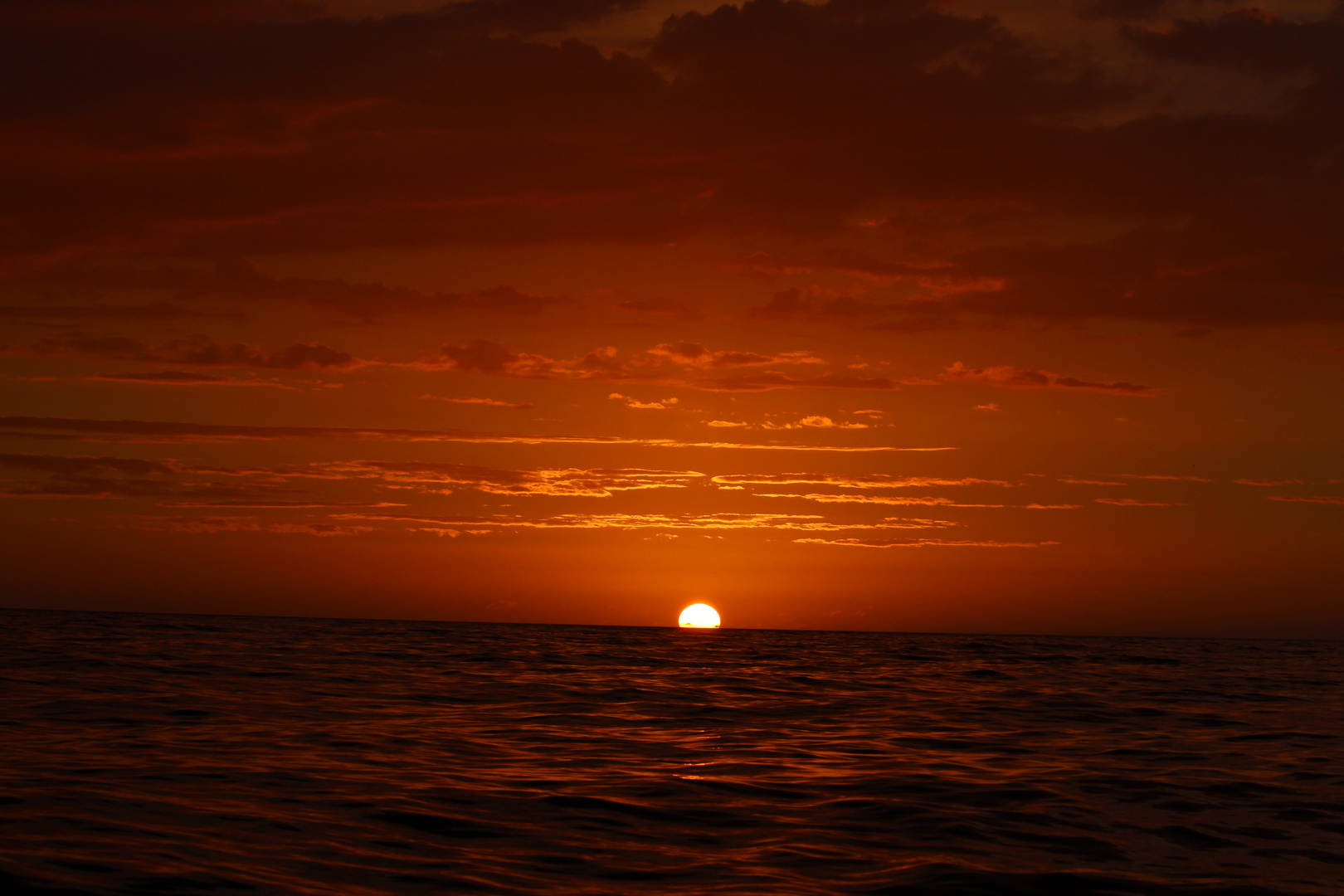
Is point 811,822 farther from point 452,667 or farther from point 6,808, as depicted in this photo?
point 452,667

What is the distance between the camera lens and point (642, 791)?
1384 centimetres

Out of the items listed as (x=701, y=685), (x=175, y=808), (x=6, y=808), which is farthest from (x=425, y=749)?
(x=701, y=685)

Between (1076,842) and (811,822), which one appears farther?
(811,822)

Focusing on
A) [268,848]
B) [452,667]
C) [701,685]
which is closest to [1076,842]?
[268,848]

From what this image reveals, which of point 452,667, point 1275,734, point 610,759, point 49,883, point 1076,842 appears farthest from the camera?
point 452,667

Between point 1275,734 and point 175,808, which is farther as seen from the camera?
point 1275,734

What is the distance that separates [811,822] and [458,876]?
4.35 meters

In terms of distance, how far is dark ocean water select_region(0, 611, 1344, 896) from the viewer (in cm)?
985

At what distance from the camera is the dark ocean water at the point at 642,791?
9.85 metres

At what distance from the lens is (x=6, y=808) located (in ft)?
36.2

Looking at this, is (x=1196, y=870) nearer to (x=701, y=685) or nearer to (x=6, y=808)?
(x=6, y=808)

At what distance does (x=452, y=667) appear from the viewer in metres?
36.8

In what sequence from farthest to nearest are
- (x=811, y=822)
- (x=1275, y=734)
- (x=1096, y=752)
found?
(x=1275, y=734)
(x=1096, y=752)
(x=811, y=822)

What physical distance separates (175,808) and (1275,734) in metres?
19.6
